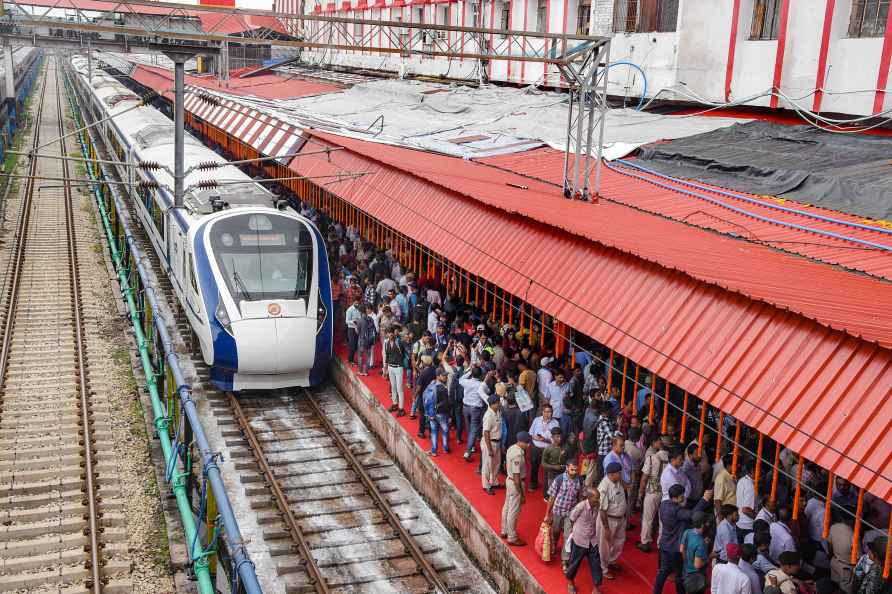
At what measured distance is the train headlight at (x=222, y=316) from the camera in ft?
47.6

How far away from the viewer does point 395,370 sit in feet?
45.6

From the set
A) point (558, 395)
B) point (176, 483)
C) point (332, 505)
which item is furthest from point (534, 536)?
point (176, 483)

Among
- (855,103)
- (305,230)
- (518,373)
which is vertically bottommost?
(518,373)

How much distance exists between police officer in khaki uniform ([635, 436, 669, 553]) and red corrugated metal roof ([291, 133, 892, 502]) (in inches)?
55.4

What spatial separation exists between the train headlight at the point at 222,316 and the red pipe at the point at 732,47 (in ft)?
38.6

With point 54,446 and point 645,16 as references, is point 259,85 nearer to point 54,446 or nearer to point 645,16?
point 645,16

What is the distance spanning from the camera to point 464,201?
1370 centimetres

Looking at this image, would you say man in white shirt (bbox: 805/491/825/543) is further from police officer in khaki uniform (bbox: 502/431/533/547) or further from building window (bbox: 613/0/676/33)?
building window (bbox: 613/0/676/33)

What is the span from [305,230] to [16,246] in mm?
14583

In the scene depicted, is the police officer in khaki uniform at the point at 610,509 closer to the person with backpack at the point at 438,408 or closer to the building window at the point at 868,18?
the person with backpack at the point at 438,408

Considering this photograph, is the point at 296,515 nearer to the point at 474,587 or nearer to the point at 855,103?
the point at 474,587

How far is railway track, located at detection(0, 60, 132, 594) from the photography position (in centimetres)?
1052

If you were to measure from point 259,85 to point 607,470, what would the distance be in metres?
35.4

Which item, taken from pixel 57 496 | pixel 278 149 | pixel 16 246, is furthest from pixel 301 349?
pixel 16 246
